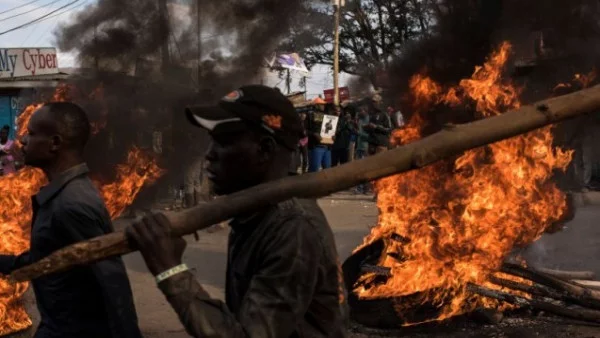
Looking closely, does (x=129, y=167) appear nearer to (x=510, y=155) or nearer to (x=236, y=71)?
(x=236, y=71)

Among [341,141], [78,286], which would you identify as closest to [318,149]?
[341,141]

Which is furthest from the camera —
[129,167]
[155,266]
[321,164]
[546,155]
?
[321,164]

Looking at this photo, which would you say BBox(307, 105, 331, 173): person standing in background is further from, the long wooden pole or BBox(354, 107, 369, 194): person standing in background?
the long wooden pole

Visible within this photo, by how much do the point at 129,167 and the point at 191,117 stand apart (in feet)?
18.7

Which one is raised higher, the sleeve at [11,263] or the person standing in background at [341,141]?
the person standing in background at [341,141]

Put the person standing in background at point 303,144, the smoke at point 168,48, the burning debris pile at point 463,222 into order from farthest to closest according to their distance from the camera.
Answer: the smoke at point 168,48 < the burning debris pile at point 463,222 < the person standing in background at point 303,144

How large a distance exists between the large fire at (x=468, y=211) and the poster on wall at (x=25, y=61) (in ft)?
52.7

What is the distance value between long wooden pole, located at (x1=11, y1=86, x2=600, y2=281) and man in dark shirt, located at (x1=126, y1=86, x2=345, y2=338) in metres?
0.04

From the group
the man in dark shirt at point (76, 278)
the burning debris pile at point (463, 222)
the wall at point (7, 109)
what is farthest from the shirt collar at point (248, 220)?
the wall at point (7, 109)

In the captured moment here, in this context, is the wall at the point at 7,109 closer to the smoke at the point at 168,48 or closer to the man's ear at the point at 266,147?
the smoke at the point at 168,48

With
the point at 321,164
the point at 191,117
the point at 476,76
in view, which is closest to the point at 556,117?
the point at 191,117

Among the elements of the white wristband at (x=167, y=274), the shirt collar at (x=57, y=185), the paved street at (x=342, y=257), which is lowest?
the paved street at (x=342, y=257)

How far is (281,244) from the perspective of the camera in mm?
1814

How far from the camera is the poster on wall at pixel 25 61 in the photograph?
20.0m
